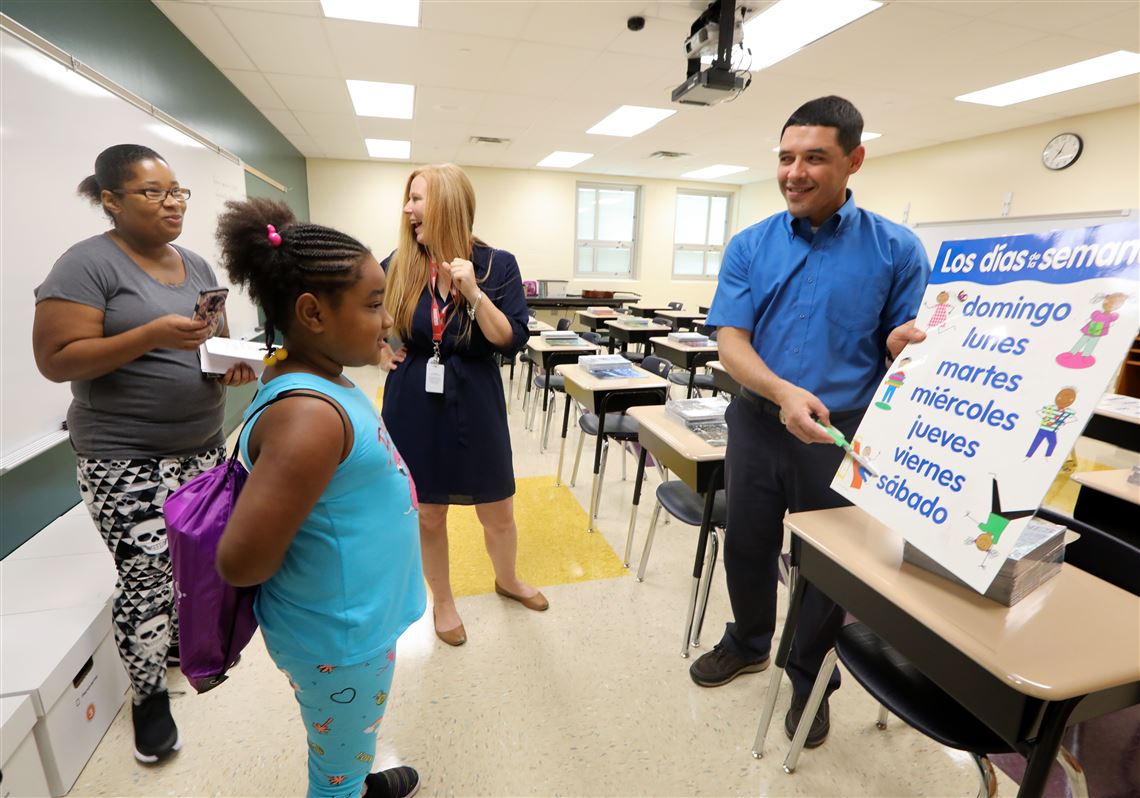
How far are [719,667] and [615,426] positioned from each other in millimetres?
1304

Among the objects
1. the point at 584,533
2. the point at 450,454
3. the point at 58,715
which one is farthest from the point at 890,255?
the point at 58,715

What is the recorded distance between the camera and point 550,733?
5.04 ft

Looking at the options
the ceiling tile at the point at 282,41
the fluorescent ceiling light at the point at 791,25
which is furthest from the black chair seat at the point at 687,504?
the ceiling tile at the point at 282,41

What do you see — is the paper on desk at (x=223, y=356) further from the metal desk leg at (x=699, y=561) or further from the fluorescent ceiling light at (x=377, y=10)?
the fluorescent ceiling light at (x=377, y=10)

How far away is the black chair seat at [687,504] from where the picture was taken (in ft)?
6.02

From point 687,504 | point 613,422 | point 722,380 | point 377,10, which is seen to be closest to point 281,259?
point 687,504

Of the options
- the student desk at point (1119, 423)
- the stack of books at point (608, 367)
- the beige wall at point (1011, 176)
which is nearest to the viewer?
the student desk at point (1119, 423)

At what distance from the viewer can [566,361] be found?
153 inches

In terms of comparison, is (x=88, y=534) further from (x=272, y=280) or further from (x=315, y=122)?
(x=315, y=122)

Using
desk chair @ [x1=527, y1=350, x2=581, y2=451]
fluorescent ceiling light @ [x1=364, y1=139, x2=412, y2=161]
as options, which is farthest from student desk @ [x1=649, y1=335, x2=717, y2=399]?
fluorescent ceiling light @ [x1=364, y1=139, x2=412, y2=161]

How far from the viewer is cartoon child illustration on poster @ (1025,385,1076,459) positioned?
74 centimetres

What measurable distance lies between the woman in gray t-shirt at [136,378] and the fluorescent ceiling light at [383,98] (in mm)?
3997

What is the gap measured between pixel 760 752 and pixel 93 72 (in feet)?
12.0

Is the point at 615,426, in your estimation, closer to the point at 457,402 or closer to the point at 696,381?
the point at 457,402
